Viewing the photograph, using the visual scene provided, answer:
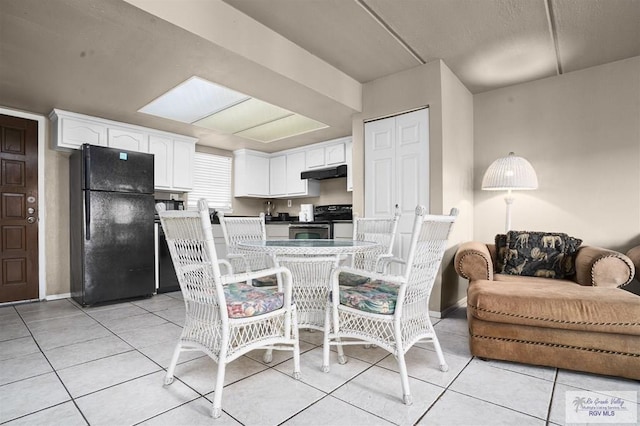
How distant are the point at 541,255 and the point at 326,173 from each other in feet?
10.1

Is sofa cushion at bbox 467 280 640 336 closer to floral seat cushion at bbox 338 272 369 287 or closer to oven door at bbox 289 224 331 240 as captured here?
floral seat cushion at bbox 338 272 369 287

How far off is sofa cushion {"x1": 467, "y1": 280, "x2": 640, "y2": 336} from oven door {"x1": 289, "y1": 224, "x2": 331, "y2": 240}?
2485 millimetres

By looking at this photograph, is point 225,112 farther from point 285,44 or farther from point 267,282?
point 267,282

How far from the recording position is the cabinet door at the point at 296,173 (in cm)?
556

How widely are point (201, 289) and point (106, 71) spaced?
236 centimetres

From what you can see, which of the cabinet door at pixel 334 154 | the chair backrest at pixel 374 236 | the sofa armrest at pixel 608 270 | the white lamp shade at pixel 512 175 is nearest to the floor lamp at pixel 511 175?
the white lamp shade at pixel 512 175

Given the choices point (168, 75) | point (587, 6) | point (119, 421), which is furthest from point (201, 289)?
point (587, 6)

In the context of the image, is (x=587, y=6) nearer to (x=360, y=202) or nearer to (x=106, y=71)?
(x=360, y=202)

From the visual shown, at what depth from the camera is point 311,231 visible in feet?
15.5

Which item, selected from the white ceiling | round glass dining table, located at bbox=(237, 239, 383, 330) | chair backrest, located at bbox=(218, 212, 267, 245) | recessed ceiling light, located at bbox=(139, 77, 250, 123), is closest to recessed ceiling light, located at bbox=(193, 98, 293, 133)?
recessed ceiling light, located at bbox=(139, 77, 250, 123)

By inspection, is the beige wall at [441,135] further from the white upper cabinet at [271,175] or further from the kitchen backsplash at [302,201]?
the white upper cabinet at [271,175]

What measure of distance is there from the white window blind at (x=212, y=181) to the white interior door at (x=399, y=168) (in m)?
2.95

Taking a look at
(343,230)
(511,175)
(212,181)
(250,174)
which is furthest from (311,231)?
(511,175)

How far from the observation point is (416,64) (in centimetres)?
329
